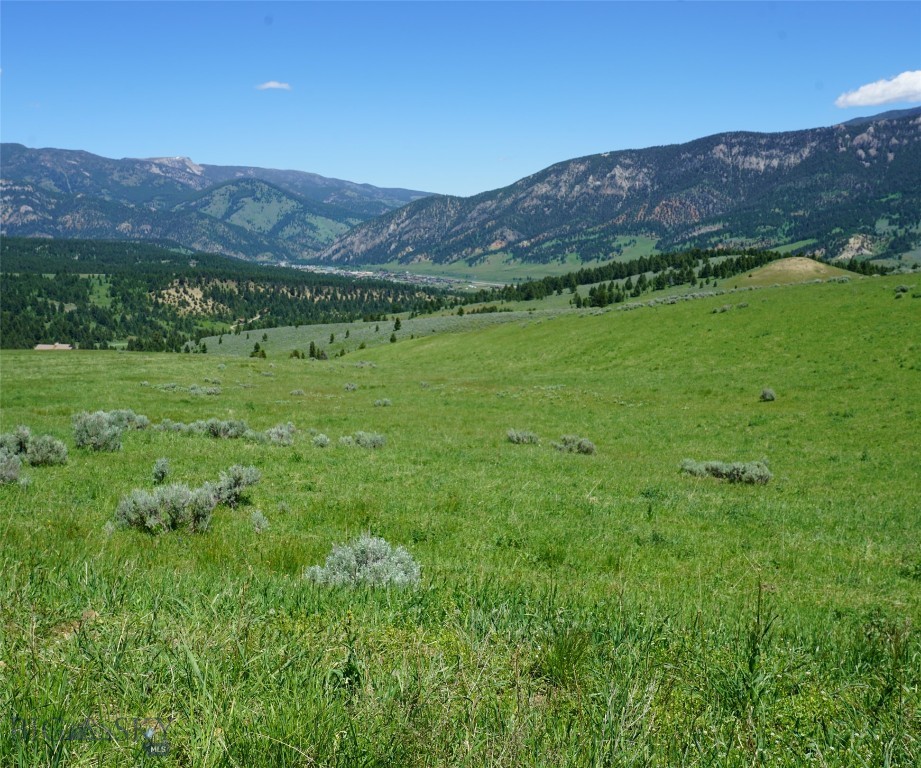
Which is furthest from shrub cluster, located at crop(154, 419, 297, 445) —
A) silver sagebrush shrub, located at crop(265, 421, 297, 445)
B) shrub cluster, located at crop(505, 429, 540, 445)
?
shrub cluster, located at crop(505, 429, 540, 445)

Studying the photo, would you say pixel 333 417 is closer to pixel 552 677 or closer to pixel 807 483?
pixel 807 483

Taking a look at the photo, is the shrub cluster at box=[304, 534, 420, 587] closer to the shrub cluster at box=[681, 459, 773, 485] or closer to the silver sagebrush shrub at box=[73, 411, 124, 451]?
the silver sagebrush shrub at box=[73, 411, 124, 451]

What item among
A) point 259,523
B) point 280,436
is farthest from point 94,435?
point 259,523

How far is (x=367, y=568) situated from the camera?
19.2 feet

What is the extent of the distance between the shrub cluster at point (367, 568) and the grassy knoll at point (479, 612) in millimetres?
316

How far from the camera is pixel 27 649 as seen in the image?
3383 mm

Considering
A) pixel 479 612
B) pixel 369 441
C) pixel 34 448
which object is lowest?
pixel 369 441

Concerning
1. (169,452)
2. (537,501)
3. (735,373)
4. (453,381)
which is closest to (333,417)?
(169,452)

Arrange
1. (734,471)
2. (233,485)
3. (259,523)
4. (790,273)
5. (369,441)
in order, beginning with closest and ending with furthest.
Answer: (259,523) < (233,485) < (734,471) < (369,441) < (790,273)

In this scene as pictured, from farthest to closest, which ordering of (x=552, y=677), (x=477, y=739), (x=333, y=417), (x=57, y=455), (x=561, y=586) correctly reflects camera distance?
(x=333, y=417) → (x=57, y=455) → (x=561, y=586) → (x=552, y=677) → (x=477, y=739)

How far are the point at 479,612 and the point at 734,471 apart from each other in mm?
16077

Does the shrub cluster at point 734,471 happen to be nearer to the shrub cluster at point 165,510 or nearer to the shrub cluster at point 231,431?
the shrub cluster at point 231,431

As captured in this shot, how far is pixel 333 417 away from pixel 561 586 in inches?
1036

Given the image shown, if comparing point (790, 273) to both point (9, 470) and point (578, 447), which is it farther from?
point (9, 470)
